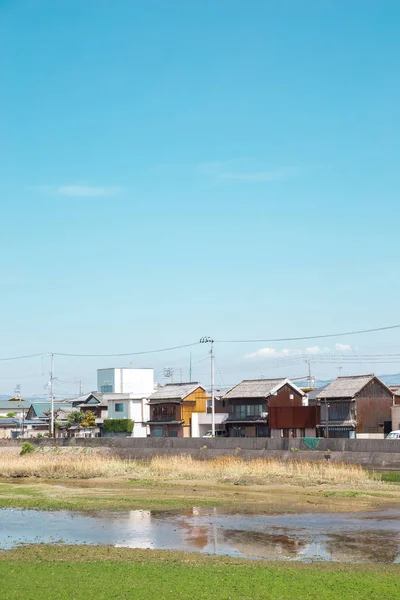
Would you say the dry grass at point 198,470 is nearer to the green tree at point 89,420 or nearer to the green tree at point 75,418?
the green tree at point 89,420

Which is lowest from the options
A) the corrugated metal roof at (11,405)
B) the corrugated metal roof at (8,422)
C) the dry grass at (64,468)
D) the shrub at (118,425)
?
the corrugated metal roof at (8,422)

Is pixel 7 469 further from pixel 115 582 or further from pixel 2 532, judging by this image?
pixel 115 582

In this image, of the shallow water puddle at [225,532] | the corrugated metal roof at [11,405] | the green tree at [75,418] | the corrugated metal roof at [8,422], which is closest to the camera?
the shallow water puddle at [225,532]

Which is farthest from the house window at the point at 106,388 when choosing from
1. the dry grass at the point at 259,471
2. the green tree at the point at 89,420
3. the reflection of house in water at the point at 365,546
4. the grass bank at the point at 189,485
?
the reflection of house in water at the point at 365,546

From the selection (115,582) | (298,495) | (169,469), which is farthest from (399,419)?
(115,582)

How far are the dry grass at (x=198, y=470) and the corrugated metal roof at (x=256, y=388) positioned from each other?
88.8ft

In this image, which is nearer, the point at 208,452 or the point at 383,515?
the point at 383,515

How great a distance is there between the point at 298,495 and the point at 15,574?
2418cm

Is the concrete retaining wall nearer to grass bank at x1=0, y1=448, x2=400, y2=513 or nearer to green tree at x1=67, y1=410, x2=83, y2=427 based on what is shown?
grass bank at x1=0, y1=448, x2=400, y2=513

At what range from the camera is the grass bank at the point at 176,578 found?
58.7 ft

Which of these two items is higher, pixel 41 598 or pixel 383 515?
pixel 41 598

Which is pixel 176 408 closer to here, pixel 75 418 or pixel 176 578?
pixel 75 418

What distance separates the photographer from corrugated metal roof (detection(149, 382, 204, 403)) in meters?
94.5

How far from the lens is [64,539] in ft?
88.9
